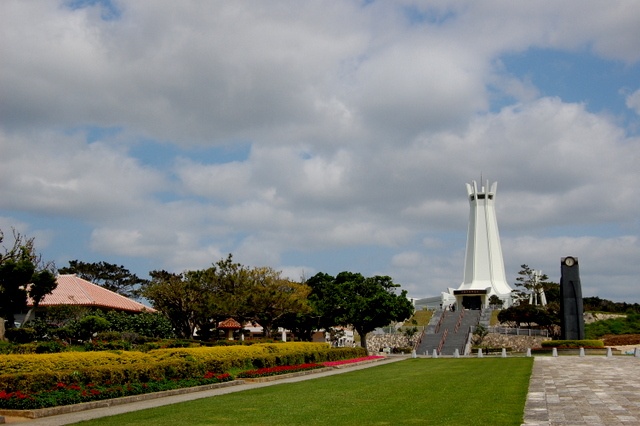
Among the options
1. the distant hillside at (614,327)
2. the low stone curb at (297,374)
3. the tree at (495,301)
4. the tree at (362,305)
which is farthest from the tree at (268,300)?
the tree at (495,301)

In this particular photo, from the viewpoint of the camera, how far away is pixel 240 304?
3559 cm

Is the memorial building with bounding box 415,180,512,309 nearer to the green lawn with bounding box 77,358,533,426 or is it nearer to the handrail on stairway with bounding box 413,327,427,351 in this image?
the handrail on stairway with bounding box 413,327,427,351

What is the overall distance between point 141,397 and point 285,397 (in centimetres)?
320

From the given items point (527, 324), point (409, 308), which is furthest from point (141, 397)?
point (527, 324)

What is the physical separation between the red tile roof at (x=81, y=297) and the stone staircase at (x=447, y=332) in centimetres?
2106

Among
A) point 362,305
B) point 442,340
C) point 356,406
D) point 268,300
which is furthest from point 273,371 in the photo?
point 442,340

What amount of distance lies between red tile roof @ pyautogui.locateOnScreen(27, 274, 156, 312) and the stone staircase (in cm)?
2106

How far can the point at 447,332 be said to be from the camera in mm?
52219

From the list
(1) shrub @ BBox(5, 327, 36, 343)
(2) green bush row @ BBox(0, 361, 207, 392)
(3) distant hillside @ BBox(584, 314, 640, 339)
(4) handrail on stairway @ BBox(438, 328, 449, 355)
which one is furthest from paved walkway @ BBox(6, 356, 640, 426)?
(3) distant hillside @ BBox(584, 314, 640, 339)

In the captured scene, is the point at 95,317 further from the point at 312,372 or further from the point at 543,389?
the point at 543,389

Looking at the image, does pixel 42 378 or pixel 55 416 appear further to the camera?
pixel 42 378

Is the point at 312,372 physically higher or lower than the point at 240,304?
lower

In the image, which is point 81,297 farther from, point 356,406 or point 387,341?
point 356,406

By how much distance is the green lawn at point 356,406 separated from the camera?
32.7 feet
